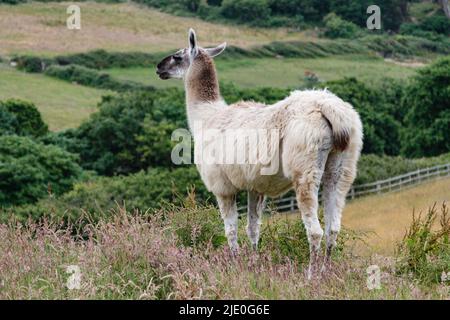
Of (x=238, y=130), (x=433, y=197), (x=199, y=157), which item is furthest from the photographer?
(x=433, y=197)

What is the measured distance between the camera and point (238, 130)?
8.88 metres

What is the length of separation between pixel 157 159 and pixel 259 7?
3076 inches

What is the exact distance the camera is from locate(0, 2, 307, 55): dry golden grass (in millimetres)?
98375

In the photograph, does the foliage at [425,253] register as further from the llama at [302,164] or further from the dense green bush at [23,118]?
the dense green bush at [23,118]

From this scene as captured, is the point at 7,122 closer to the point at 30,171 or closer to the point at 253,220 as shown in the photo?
the point at 30,171

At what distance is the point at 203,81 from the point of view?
1003cm

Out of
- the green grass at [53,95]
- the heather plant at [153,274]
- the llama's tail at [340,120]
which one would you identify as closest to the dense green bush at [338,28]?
the green grass at [53,95]

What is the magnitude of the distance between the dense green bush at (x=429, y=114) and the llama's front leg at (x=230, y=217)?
61.9m

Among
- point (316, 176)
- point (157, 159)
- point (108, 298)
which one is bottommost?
point (157, 159)

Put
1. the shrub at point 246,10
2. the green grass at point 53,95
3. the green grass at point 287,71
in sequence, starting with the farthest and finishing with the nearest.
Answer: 1. the shrub at point 246,10
2. the green grass at point 287,71
3. the green grass at point 53,95

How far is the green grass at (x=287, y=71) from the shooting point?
292 feet
